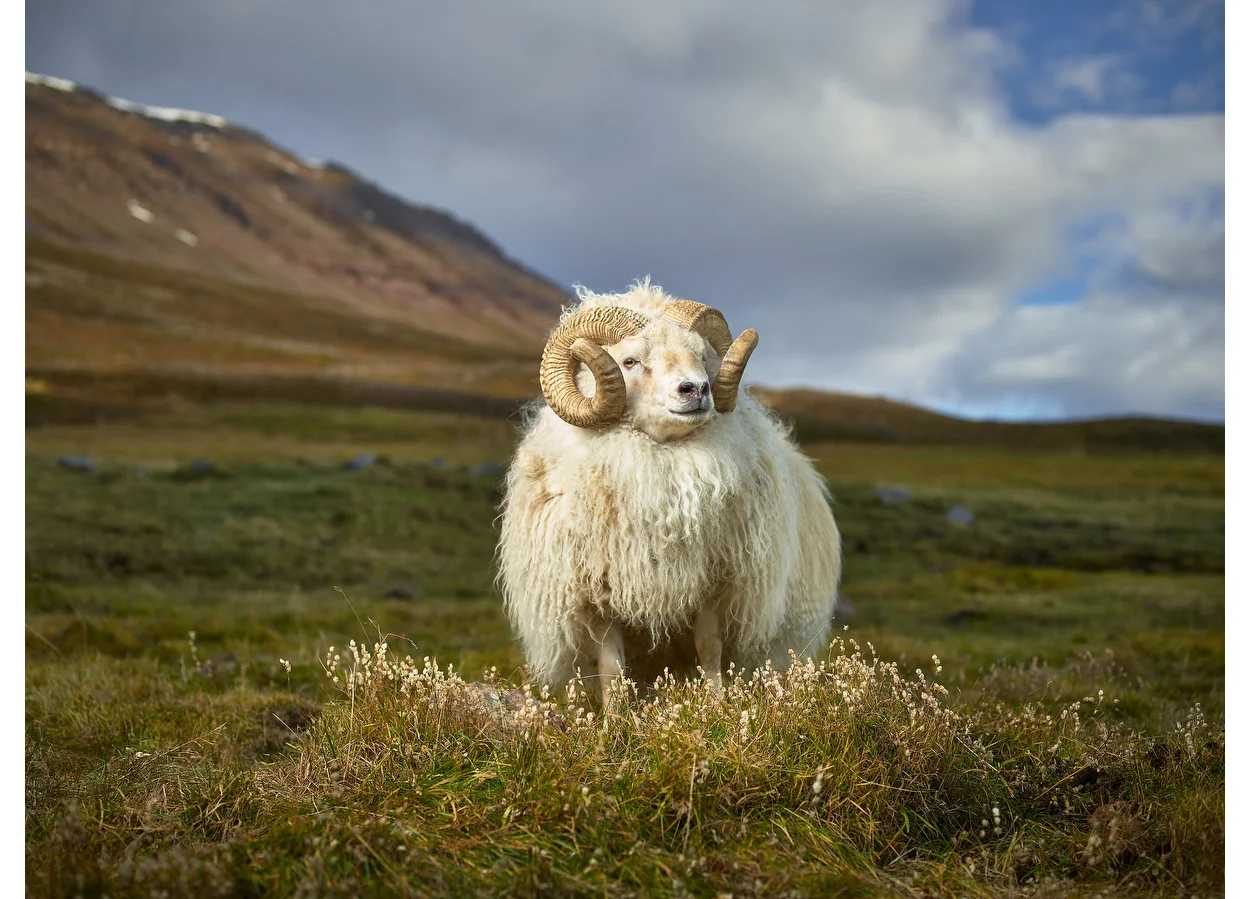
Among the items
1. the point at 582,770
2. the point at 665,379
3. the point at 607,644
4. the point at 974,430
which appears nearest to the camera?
the point at 582,770

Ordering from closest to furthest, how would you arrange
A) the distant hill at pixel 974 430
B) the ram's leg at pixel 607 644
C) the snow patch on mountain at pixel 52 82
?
the ram's leg at pixel 607 644, the distant hill at pixel 974 430, the snow patch on mountain at pixel 52 82

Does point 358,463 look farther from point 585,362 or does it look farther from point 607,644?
point 585,362

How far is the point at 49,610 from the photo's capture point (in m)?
15.6

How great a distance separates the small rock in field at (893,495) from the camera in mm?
35094

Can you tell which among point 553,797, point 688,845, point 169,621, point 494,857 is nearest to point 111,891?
point 494,857

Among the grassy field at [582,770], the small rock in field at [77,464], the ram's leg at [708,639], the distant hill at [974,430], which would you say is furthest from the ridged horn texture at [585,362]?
the distant hill at [974,430]

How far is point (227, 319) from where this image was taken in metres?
111

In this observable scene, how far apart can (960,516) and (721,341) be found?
94.2 feet

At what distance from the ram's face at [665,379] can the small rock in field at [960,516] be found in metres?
27.6

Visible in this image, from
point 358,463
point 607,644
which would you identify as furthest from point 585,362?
point 358,463

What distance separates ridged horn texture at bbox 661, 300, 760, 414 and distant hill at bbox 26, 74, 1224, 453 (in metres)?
1.34

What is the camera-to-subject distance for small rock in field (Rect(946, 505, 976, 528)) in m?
32.8

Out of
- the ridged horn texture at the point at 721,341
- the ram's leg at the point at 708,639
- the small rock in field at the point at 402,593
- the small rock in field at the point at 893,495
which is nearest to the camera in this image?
the ridged horn texture at the point at 721,341

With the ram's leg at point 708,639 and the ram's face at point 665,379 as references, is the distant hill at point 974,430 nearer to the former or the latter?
the ram's leg at point 708,639
